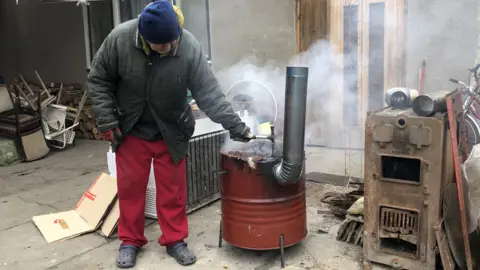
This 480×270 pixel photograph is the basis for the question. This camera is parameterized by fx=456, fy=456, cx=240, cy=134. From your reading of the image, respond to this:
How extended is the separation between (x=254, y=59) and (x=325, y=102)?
53.3 inches

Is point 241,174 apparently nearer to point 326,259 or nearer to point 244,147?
point 244,147

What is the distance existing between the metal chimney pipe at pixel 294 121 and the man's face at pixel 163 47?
2.64 feet

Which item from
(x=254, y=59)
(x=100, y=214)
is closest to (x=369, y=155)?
(x=100, y=214)

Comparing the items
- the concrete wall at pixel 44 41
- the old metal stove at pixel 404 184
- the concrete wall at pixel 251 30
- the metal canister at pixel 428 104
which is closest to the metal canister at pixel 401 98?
the old metal stove at pixel 404 184

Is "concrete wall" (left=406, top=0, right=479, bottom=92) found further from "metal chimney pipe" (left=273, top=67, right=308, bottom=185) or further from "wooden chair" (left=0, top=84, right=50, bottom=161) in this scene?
"wooden chair" (left=0, top=84, right=50, bottom=161)

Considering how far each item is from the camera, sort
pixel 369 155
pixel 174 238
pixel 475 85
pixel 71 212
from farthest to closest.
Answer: pixel 475 85
pixel 71 212
pixel 174 238
pixel 369 155

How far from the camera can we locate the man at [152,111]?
125 inches

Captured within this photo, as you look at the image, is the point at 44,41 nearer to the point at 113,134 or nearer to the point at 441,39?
the point at 113,134

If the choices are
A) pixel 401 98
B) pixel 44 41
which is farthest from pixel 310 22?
pixel 44 41

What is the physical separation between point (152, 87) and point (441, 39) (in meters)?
3.93

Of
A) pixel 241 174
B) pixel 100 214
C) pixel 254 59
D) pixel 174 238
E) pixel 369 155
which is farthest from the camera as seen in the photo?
pixel 254 59

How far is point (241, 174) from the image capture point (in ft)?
10.7

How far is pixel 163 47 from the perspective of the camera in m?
3.05

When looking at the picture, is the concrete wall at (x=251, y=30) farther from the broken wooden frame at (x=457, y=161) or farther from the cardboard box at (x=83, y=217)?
the broken wooden frame at (x=457, y=161)
